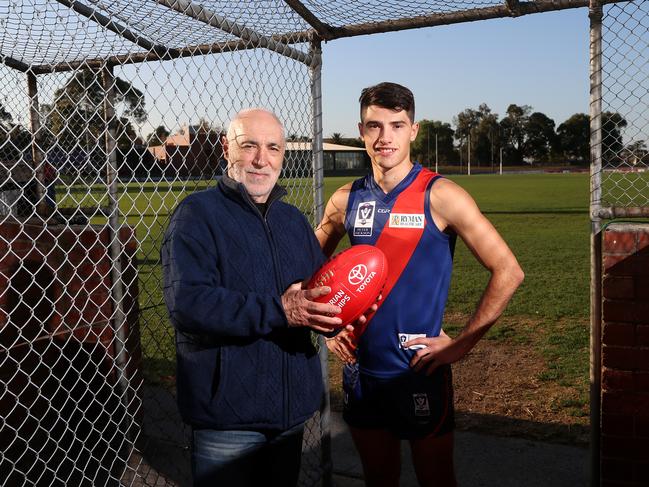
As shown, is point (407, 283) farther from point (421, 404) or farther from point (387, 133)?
point (387, 133)

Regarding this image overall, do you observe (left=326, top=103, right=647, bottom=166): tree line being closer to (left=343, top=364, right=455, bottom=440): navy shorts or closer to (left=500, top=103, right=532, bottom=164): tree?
(left=500, top=103, right=532, bottom=164): tree

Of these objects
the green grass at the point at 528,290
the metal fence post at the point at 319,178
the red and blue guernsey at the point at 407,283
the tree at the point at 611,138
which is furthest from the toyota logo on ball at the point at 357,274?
the tree at the point at 611,138

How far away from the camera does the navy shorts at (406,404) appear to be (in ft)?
9.16

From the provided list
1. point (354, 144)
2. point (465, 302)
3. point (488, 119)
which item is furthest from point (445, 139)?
point (465, 302)

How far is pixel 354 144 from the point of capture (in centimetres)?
11444

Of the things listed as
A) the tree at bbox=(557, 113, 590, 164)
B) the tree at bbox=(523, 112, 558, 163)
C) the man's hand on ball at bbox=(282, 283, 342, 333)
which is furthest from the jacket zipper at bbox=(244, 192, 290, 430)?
the tree at bbox=(523, 112, 558, 163)

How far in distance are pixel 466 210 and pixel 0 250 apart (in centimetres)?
251

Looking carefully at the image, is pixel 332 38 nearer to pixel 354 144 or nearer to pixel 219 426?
pixel 219 426

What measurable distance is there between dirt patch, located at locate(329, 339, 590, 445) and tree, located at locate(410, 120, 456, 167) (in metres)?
109

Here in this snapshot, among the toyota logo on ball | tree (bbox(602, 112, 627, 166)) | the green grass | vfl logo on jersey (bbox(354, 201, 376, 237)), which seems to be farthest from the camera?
the green grass

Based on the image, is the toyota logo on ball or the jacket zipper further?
the toyota logo on ball

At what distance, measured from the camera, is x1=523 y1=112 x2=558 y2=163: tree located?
116312 millimetres

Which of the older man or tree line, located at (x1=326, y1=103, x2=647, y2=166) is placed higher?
tree line, located at (x1=326, y1=103, x2=647, y2=166)

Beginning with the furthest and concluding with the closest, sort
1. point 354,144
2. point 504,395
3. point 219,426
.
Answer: point 354,144 → point 504,395 → point 219,426
